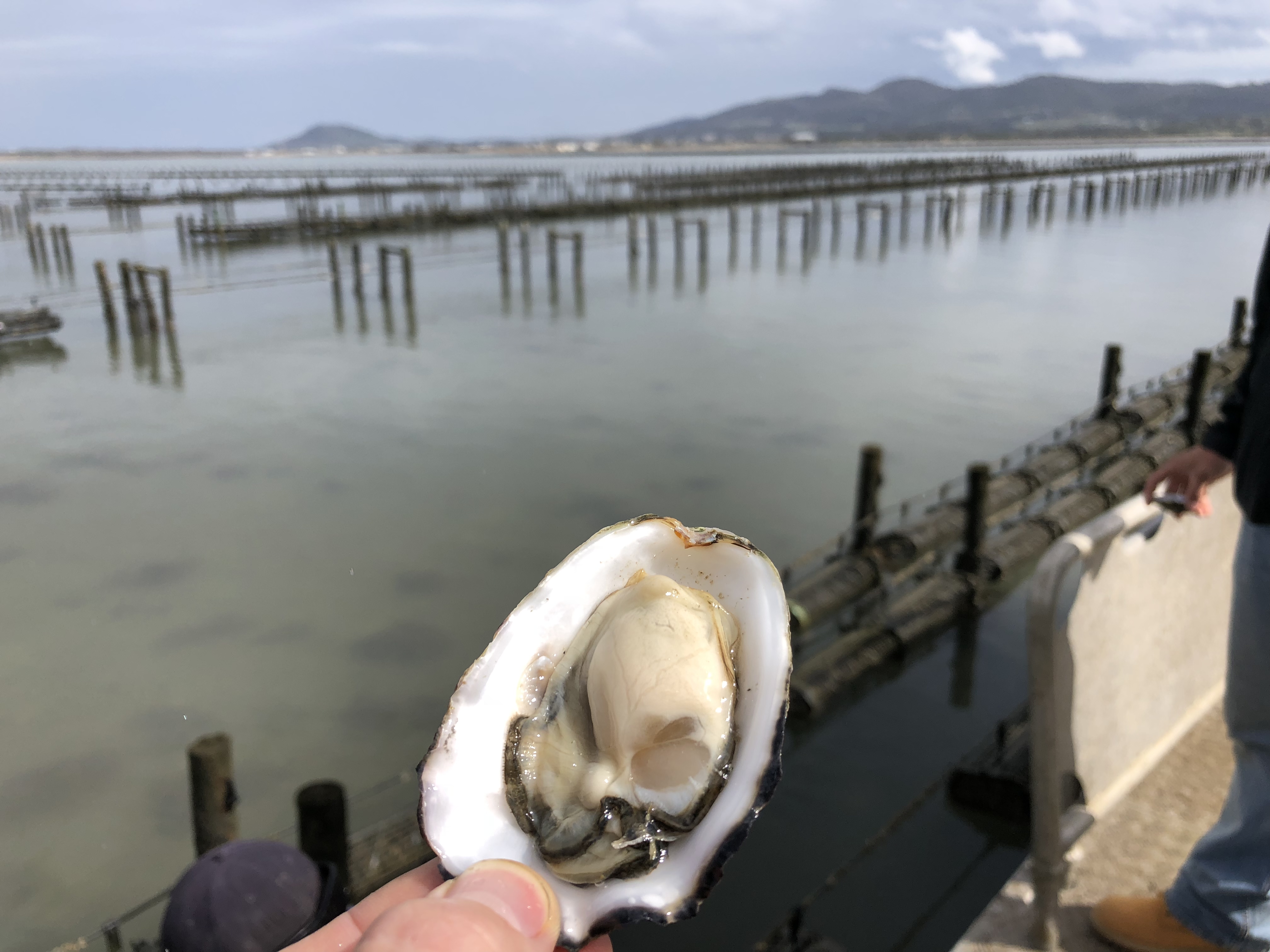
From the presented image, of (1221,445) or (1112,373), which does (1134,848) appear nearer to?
(1221,445)

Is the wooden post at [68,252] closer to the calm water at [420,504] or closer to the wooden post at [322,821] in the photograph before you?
the calm water at [420,504]

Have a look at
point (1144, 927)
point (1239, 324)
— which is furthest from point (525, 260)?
point (1144, 927)

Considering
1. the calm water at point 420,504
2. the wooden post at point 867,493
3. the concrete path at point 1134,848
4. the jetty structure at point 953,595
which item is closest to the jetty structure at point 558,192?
the calm water at point 420,504

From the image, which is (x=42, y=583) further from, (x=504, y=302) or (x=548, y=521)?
(x=504, y=302)

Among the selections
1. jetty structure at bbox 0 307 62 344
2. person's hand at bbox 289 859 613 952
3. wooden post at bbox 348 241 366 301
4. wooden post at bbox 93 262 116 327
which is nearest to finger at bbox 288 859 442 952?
person's hand at bbox 289 859 613 952

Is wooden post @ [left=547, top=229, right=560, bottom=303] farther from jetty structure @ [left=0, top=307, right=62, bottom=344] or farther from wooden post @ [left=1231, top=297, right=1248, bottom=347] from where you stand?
wooden post @ [left=1231, top=297, right=1248, bottom=347]

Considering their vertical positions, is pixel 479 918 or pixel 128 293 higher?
pixel 479 918
